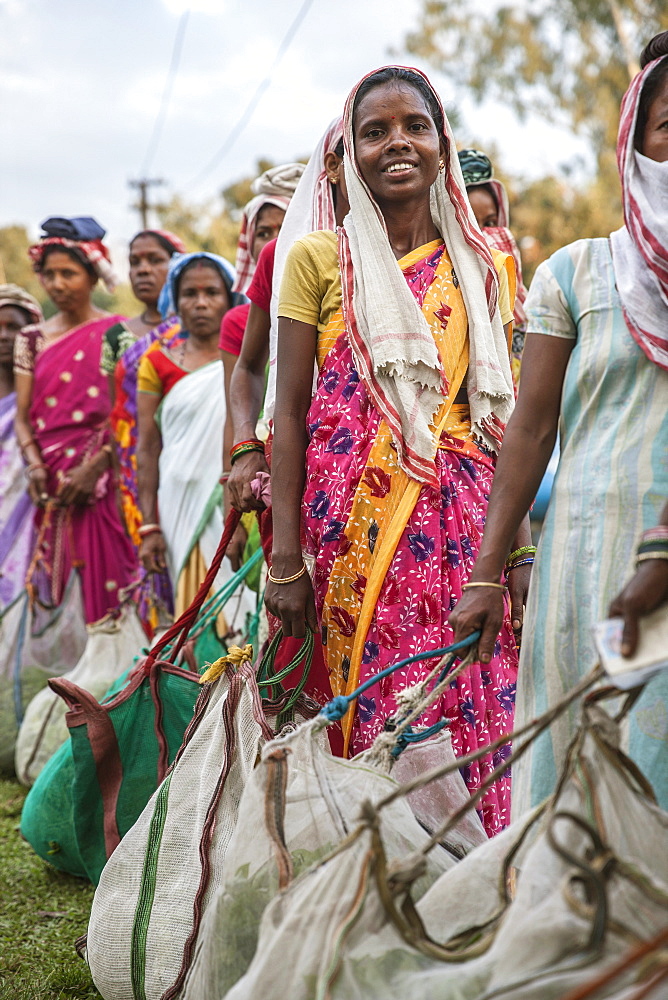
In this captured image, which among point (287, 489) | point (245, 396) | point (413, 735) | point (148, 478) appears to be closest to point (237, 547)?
point (245, 396)

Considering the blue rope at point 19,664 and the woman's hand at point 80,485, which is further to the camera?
the woman's hand at point 80,485

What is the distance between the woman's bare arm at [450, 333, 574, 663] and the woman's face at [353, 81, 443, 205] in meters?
0.85

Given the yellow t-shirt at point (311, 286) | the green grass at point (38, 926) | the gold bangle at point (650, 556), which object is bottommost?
the green grass at point (38, 926)

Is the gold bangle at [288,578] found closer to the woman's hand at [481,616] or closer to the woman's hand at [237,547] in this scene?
the woman's hand at [481,616]

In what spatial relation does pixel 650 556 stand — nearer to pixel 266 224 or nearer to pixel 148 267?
pixel 266 224

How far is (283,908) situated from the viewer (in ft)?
5.21

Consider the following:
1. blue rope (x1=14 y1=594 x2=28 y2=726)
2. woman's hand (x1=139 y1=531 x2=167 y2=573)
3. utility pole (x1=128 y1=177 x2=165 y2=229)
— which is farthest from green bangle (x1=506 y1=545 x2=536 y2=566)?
utility pole (x1=128 y1=177 x2=165 y2=229)

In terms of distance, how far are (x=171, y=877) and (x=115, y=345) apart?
15.1 feet

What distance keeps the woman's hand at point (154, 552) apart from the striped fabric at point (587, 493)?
11.0 ft

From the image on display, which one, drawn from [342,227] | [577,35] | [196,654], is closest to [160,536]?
[196,654]

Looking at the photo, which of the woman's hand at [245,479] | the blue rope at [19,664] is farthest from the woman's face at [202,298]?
the woman's hand at [245,479]

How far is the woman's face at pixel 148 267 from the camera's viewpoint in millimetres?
6500

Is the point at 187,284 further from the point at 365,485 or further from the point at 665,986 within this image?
the point at 665,986

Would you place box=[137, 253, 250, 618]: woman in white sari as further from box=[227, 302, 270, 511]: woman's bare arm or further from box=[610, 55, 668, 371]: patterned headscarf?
box=[610, 55, 668, 371]: patterned headscarf
